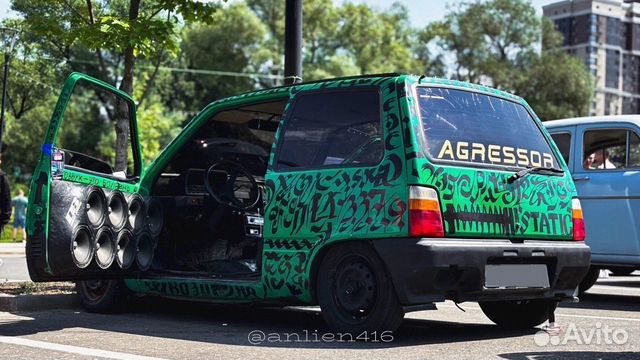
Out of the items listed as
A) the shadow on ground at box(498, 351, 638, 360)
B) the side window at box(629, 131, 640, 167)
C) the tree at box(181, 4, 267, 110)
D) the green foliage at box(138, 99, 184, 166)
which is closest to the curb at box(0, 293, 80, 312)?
the shadow on ground at box(498, 351, 638, 360)

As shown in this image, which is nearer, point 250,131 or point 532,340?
point 532,340

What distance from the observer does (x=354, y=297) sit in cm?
606

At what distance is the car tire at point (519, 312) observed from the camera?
7.01m

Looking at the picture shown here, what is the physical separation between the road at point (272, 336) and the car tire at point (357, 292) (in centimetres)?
13

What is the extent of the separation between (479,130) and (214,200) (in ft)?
9.14

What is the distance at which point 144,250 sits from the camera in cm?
769

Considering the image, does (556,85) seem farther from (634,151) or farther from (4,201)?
(4,201)

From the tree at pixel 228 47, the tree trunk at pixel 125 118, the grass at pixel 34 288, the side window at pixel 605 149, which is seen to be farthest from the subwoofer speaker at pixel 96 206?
the tree at pixel 228 47

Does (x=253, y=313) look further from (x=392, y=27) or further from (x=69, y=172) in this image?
(x=392, y=27)

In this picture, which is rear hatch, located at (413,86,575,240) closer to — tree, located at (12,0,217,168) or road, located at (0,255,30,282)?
tree, located at (12,0,217,168)

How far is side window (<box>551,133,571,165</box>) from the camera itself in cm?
1010

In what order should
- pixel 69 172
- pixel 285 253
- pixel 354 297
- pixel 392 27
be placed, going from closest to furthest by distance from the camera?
pixel 354 297
pixel 285 253
pixel 69 172
pixel 392 27

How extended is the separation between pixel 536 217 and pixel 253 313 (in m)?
2.90

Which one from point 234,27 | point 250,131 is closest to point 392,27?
point 234,27
